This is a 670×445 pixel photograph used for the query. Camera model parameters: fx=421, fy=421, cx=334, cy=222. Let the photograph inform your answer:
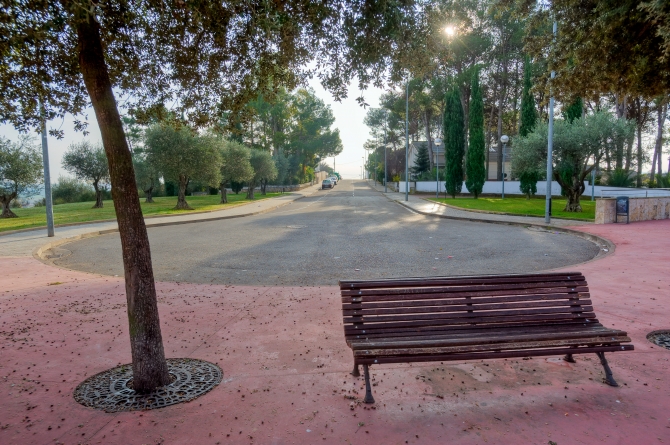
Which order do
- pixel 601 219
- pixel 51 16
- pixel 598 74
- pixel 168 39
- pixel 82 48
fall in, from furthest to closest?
pixel 601 219 → pixel 598 74 → pixel 168 39 → pixel 51 16 → pixel 82 48

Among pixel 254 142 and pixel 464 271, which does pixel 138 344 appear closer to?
pixel 464 271

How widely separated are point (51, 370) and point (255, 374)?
2.08 m

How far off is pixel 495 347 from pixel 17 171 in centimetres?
3117

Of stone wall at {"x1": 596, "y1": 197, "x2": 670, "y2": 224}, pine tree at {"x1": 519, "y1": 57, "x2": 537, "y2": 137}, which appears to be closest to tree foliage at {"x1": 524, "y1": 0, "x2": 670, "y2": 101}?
stone wall at {"x1": 596, "y1": 197, "x2": 670, "y2": 224}

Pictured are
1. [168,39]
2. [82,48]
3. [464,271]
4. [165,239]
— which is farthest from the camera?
[165,239]

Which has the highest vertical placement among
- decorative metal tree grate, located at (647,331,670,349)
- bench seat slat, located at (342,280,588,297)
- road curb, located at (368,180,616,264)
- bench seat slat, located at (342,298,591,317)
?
bench seat slat, located at (342,280,588,297)

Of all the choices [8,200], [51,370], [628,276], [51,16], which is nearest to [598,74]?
[628,276]

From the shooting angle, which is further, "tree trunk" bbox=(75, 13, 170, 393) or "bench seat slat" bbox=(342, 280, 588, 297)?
"bench seat slat" bbox=(342, 280, 588, 297)

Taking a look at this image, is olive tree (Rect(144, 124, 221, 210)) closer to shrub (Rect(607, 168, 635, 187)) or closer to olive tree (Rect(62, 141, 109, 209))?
olive tree (Rect(62, 141, 109, 209))

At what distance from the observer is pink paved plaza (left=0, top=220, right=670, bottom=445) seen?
301 centimetres

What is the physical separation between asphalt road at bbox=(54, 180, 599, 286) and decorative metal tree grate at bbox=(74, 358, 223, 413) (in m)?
3.91

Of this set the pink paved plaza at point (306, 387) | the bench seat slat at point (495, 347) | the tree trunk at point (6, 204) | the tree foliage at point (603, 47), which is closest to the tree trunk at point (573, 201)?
the tree foliage at point (603, 47)

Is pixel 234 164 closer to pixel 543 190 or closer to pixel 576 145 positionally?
pixel 576 145

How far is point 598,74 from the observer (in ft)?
21.3
